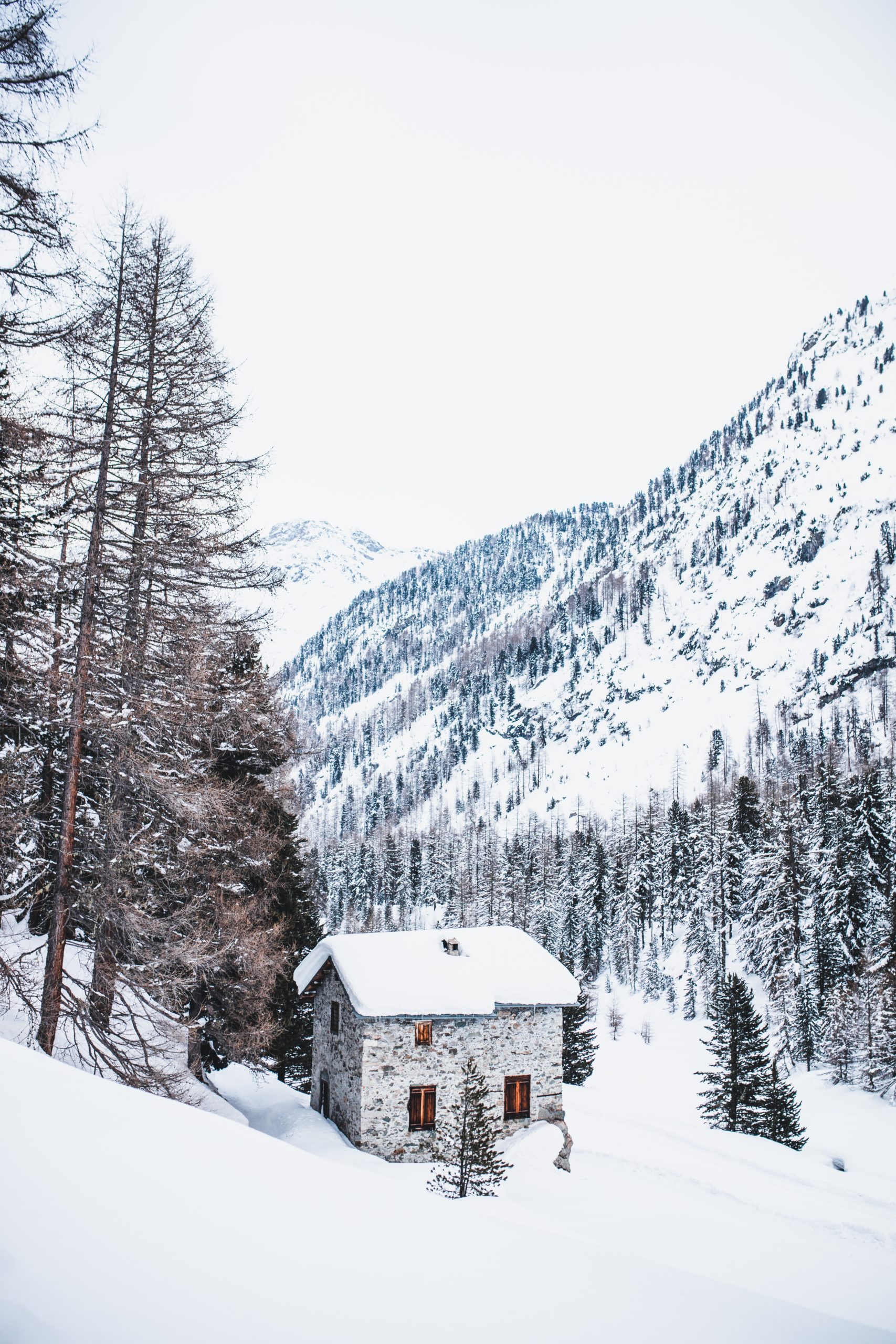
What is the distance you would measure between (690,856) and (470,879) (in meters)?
32.0

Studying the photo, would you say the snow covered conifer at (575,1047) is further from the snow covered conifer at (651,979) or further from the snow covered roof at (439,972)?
the snow covered conifer at (651,979)

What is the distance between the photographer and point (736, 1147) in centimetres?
2892

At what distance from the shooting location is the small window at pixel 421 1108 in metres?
20.7

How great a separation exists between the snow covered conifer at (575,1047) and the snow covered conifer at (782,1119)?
879 cm

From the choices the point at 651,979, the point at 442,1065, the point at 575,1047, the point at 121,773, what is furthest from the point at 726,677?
the point at 121,773

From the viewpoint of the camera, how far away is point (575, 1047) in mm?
37812

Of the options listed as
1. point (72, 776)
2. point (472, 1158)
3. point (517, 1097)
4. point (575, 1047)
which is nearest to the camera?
point (72, 776)

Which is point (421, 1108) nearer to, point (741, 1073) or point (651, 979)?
point (741, 1073)

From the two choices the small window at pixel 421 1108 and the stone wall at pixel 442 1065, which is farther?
the small window at pixel 421 1108

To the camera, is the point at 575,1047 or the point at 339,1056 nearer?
the point at 339,1056

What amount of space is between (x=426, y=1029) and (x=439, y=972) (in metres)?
1.68

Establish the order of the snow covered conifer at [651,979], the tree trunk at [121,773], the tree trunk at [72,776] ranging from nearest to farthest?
the tree trunk at [72,776] → the tree trunk at [121,773] → the snow covered conifer at [651,979]

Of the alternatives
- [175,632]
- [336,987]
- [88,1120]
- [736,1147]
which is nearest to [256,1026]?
[336,987]

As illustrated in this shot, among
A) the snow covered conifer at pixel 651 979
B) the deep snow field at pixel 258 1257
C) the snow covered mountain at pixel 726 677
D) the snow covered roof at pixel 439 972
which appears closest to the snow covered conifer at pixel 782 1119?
the snow covered roof at pixel 439 972
